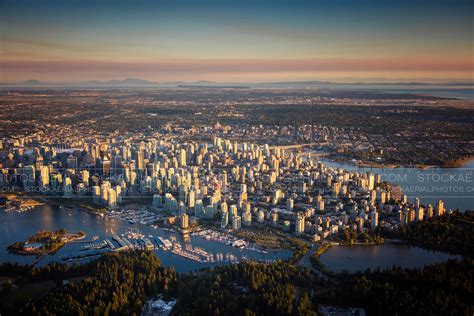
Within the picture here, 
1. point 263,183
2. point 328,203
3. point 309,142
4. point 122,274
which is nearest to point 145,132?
point 309,142

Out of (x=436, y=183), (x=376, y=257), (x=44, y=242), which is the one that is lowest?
(x=376, y=257)

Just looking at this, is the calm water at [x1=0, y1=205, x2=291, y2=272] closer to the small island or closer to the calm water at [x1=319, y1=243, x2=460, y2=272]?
the small island

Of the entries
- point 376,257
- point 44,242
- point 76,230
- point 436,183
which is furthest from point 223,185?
point 436,183

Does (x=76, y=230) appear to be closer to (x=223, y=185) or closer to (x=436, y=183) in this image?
(x=223, y=185)

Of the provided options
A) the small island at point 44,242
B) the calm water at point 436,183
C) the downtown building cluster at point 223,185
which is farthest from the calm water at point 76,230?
the calm water at point 436,183

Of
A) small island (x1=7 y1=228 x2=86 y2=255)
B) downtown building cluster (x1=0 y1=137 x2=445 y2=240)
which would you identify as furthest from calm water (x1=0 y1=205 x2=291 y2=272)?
downtown building cluster (x1=0 y1=137 x2=445 y2=240)
